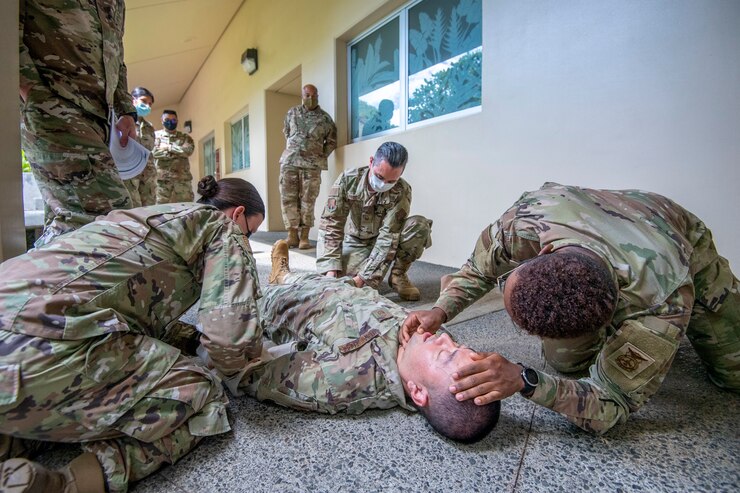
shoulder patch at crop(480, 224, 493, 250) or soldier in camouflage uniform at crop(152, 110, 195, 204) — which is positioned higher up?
soldier in camouflage uniform at crop(152, 110, 195, 204)

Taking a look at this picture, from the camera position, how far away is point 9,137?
1202 mm

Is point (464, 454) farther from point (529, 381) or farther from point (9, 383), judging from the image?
point (9, 383)

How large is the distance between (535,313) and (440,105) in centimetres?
288

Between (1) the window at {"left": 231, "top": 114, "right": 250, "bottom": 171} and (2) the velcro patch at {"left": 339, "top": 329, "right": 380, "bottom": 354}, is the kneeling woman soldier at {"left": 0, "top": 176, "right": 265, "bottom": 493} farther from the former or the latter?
(1) the window at {"left": 231, "top": 114, "right": 250, "bottom": 171}

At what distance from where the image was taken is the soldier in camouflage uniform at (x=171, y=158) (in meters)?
5.64

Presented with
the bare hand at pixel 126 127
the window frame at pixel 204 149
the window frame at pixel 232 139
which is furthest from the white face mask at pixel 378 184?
the window frame at pixel 204 149

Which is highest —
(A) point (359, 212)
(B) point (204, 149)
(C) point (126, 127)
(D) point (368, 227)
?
(B) point (204, 149)

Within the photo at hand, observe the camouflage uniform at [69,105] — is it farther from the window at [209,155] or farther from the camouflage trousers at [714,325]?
the window at [209,155]

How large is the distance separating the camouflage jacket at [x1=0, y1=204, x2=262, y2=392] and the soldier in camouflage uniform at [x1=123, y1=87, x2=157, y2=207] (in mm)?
1597

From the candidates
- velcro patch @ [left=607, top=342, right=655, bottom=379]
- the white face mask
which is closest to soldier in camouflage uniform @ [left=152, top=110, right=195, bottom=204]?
the white face mask

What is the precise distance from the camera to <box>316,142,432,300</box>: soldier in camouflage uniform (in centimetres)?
244

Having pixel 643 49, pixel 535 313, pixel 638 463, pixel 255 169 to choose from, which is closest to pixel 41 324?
pixel 535 313

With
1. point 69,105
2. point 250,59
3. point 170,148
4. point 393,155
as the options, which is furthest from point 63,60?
point 250,59

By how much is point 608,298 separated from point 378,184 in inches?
66.9
